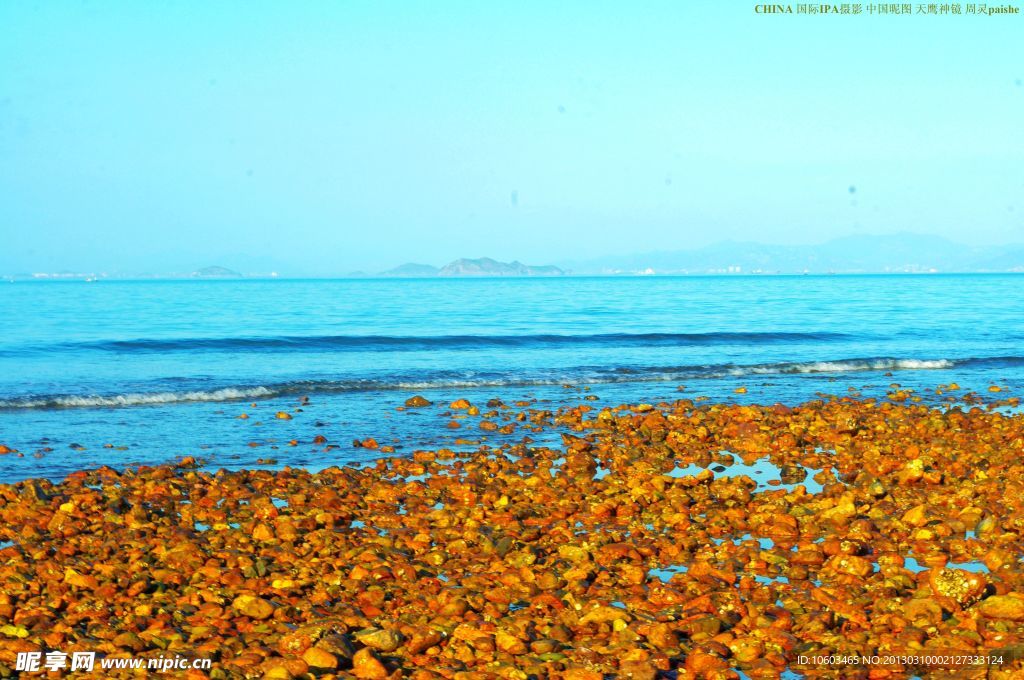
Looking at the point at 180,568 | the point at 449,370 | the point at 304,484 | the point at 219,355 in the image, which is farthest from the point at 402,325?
the point at 180,568

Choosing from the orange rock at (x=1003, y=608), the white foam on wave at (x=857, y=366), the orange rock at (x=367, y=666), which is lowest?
the white foam on wave at (x=857, y=366)

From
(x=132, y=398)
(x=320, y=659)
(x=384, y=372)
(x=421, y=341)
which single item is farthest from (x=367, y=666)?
(x=421, y=341)

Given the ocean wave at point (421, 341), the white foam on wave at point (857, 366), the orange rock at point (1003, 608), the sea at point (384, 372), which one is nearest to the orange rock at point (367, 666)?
the orange rock at point (1003, 608)

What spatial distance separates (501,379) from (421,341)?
527 inches

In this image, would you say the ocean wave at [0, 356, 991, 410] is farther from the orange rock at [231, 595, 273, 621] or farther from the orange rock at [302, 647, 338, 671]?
the orange rock at [302, 647, 338, 671]

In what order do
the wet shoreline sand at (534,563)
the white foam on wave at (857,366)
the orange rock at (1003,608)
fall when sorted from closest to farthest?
1. the wet shoreline sand at (534,563)
2. the orange rock at (1003,608)
3. the white foam on wave at (857,366)

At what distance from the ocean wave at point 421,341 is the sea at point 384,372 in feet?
0.41

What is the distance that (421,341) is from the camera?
3738 cm

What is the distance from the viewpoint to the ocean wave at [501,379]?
2064 centimetres

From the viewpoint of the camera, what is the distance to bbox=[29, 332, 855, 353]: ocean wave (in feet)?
115

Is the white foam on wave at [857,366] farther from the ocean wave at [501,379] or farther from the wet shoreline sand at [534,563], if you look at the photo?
the wet shoreline sand at [534,563]

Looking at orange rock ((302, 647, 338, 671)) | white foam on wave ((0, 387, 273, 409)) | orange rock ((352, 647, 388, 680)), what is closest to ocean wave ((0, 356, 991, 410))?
white foam on wave ((0, 387, 273, 409))

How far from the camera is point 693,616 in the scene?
715 centimetres

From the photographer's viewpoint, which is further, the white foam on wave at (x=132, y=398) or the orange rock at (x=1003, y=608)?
the white foam on wave at (x=132, y=398)
